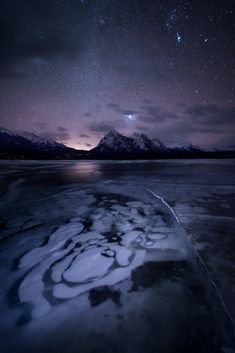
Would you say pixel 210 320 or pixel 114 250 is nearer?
pixel 210 320

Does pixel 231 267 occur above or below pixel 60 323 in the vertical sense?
above

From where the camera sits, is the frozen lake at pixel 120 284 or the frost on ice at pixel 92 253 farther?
the frost on ice at pixel 92 253

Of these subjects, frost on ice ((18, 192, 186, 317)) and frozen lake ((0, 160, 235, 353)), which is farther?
frost on ice ((18, 192, 186, 317))

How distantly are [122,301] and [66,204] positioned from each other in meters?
4.12

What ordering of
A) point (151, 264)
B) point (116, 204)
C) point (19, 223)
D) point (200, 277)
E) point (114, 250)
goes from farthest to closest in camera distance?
point (116, 204), point (19, 223), point (114, 250), point (151, 264), point (200, 277)

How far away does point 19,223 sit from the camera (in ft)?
14.3

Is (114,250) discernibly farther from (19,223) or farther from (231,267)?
(19,223)

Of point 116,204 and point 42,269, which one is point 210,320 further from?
point 116,204

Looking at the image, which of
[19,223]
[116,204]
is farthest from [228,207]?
[19,223]

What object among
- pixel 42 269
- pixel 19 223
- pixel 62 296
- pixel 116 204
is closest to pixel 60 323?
pixel 62 296

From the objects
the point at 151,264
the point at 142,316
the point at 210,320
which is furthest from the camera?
the point at 151,264

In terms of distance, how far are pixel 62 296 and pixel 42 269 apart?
61cm

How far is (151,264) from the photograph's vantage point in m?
2.61

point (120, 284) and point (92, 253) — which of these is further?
point (92, 253)
